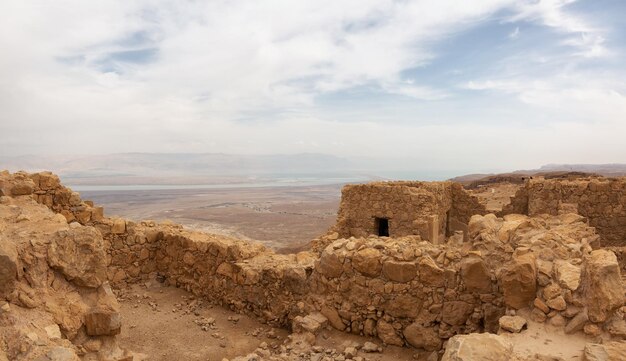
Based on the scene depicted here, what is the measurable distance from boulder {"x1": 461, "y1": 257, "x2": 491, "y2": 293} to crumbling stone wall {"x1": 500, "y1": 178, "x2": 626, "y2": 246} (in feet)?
21.2

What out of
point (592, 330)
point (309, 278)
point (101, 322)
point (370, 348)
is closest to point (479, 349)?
point (592, 330)

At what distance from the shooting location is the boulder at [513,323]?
13.1ft

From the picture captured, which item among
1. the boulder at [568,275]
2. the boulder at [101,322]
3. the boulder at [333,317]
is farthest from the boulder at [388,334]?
the boulder at [101,322]

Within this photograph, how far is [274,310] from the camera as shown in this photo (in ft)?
21.3

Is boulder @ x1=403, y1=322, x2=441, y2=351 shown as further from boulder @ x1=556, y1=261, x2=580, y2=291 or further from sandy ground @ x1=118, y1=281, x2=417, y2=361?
boulder @ x1=556, y1=261, x2=580, y2=291

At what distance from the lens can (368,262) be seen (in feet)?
18.2

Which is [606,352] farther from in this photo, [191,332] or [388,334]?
[191,332]

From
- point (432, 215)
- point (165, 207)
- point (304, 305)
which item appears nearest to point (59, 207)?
point (304, 305)

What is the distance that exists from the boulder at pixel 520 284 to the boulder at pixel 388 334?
5.29ft

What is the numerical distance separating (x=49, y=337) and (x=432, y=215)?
29.9ft

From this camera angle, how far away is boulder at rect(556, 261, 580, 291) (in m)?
4.17

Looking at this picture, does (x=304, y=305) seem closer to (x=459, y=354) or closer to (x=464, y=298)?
(x=464, y=298)

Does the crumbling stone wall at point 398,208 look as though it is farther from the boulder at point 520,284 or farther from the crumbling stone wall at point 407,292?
the boulder at point 520,284

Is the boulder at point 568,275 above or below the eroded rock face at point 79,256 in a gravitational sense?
below
